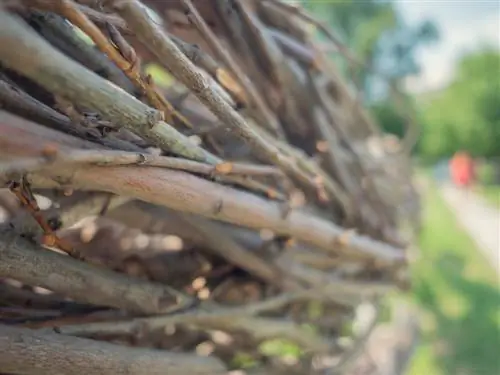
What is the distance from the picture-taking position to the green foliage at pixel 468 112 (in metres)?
4.80

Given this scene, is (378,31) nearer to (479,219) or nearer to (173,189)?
(479,219)

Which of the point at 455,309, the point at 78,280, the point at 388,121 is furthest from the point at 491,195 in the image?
the point at 78,280

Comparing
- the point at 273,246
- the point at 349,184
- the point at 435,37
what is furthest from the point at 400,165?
the point at 435,37

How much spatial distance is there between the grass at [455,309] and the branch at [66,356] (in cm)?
59

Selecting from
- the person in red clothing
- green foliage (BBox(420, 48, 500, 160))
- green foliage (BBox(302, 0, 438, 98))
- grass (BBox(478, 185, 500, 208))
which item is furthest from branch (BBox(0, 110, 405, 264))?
green foliage (BBox(420, 48, 500, 160))

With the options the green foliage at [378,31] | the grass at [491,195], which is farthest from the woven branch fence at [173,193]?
the grass at [491,195]

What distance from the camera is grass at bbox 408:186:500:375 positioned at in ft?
2.95

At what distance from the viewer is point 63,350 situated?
0.25m

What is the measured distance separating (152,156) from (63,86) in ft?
0.14

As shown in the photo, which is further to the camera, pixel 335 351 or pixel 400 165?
pixel 400 165

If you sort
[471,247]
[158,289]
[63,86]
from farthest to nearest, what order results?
[471,247]
[158,289]
[63,86]

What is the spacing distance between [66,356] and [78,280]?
3 centimetres

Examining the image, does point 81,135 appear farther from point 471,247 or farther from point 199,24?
point 471,247

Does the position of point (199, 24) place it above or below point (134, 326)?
above
